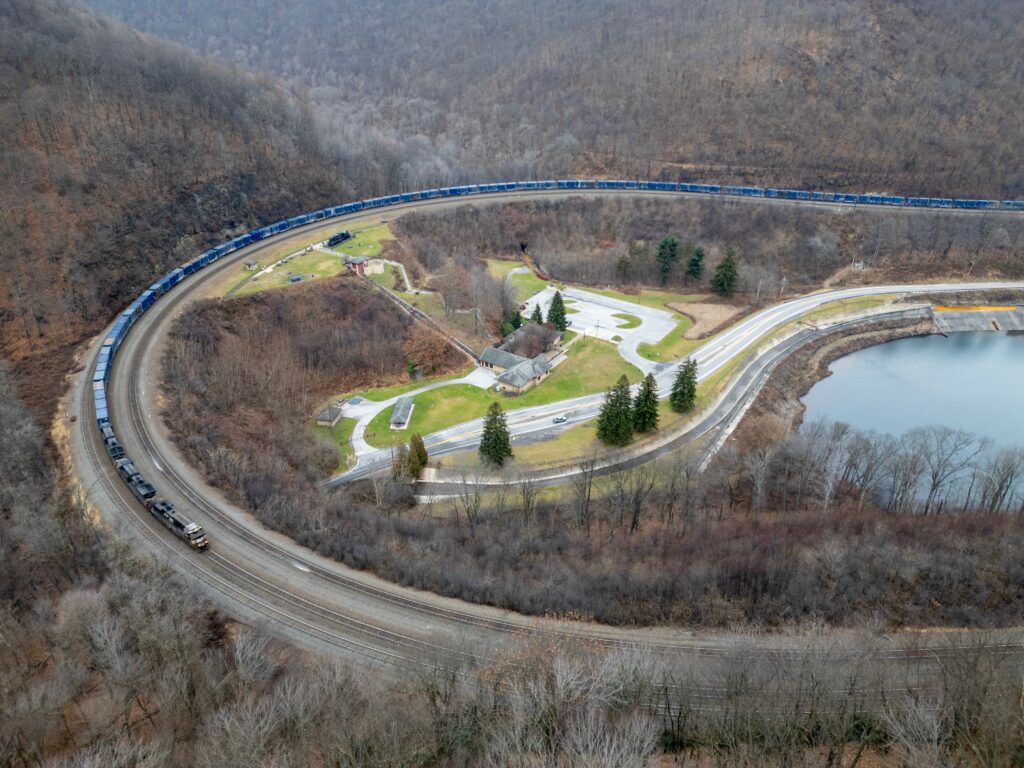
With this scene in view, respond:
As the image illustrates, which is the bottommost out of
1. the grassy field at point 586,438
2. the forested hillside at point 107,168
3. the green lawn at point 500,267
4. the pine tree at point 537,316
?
the grassy field at point 586,438

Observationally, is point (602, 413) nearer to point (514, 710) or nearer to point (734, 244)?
point (514, 710)

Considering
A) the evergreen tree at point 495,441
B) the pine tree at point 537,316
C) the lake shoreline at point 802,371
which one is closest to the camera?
the evergreen tree at point 495,441

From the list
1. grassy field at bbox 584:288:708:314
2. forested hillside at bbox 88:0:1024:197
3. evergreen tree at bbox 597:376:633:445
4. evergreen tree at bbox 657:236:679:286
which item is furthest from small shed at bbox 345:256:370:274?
evergreen tree at bbox 657:236:679:286

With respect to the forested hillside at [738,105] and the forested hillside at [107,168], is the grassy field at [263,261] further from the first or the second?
the forested hillside at [738,105]

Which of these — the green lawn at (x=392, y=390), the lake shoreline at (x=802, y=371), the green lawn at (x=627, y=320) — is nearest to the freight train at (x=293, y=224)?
the green lawn at (x=392, y=390)

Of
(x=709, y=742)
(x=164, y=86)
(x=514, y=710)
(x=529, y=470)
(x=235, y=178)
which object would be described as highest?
(x=164, y=86)

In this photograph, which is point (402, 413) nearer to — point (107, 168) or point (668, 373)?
point (668, 373)

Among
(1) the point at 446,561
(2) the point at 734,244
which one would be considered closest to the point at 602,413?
(1) the point at 446,561
